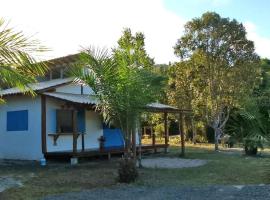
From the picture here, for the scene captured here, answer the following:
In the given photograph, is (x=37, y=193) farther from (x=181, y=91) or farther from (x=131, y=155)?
(x=181, y=91)

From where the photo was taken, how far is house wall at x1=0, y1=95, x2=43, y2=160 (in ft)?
59.4

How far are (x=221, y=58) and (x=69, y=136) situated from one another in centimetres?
973

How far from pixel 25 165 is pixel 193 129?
15.5m

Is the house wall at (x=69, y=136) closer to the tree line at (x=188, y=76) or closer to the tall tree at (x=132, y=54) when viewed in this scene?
the tree line at (x=188, y=76)

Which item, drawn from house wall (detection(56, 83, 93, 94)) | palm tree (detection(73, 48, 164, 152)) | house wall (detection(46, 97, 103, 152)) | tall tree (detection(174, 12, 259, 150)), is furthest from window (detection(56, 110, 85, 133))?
tall tree (detection(174, 12, 259, 150))

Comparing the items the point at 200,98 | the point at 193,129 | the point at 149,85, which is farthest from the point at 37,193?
the point at 193,129

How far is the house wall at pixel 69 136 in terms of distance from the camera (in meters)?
18.3

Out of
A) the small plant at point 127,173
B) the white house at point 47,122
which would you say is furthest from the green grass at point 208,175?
the white house at point 47,122

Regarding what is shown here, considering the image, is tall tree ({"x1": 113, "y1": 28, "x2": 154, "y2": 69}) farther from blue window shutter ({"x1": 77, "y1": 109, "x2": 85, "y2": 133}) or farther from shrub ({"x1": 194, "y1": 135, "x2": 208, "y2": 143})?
shrub ({"x1": 194, "y1": 135, "x2": 208, "y2": 143})

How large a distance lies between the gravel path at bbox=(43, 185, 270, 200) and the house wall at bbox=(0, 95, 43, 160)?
27.7ft

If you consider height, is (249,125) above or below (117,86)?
below

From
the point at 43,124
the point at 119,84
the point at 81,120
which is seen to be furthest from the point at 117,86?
the point at 81,120

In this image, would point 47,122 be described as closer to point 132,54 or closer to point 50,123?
point 50,123

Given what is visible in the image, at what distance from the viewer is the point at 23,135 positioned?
1866 centimetres
